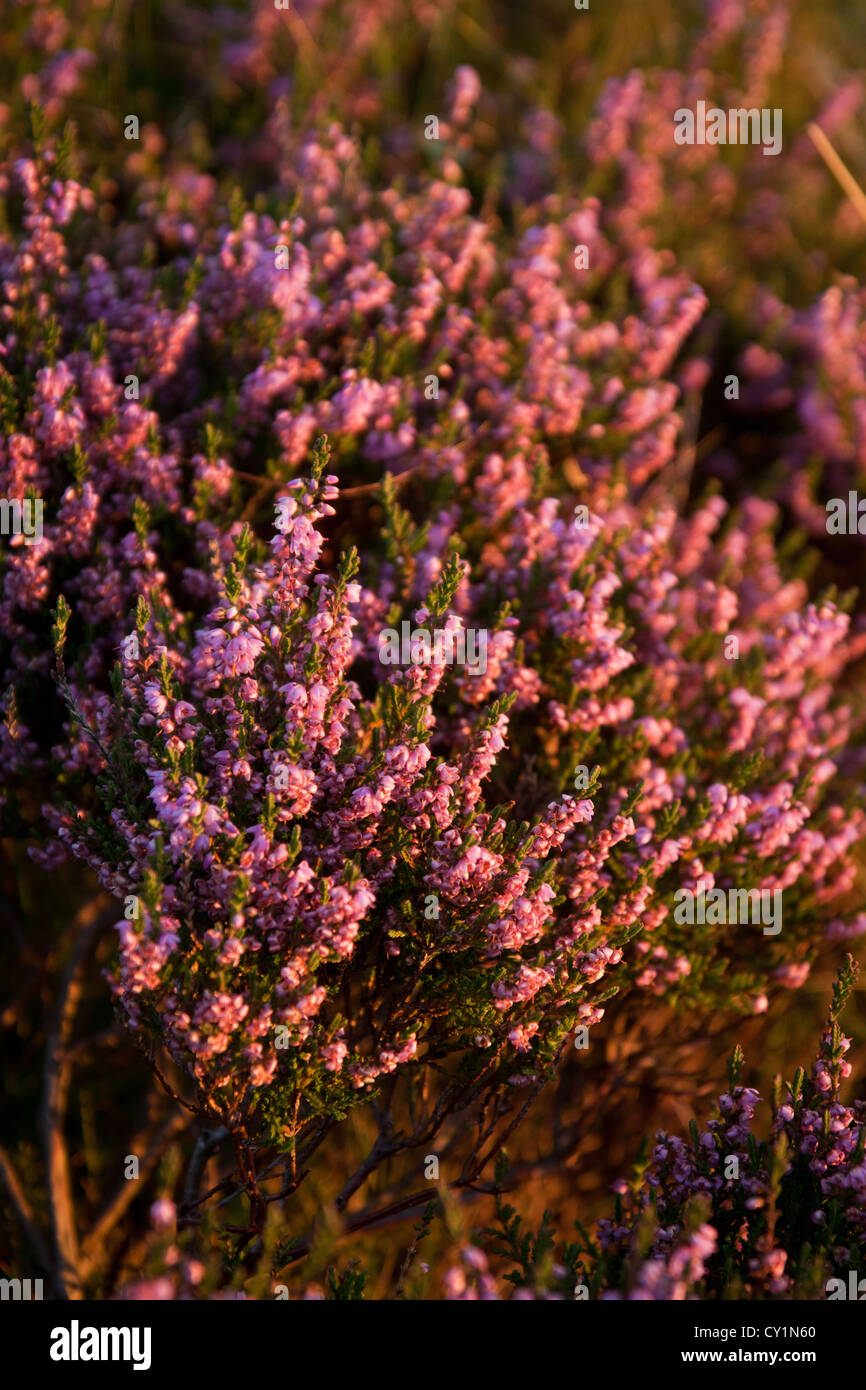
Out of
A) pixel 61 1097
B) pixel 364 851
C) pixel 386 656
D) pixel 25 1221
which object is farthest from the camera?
pixel 61 1097

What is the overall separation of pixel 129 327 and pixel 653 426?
3.35 metres

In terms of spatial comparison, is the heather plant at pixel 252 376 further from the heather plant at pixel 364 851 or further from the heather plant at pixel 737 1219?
the heather plant at pixel 737 1219

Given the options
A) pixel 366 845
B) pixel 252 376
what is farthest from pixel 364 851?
pixel 252 376

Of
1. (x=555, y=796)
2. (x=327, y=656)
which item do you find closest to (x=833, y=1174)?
(x=555, y=796)

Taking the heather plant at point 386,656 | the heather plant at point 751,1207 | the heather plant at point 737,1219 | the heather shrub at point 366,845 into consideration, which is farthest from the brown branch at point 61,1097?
the heather plant at point 751,1207

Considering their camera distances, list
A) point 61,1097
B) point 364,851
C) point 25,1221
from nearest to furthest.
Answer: point 364,851 < point 25,1221 < point 61,1097

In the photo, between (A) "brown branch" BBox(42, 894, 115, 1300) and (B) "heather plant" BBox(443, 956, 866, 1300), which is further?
(A) "brown branch" BBox(42, 894, 115, 1300)

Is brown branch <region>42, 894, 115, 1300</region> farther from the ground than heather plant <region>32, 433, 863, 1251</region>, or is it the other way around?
heather plant <region>32, 433, 863, 1251</region>

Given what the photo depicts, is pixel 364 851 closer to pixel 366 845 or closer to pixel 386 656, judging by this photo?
pixel 366 845

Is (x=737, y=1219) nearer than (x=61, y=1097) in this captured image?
Yes

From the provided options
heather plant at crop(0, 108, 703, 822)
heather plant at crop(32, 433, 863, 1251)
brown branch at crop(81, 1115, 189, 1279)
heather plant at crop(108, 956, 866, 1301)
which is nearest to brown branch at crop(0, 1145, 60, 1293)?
brown branch at crop(81, 1115, 189, 1279)

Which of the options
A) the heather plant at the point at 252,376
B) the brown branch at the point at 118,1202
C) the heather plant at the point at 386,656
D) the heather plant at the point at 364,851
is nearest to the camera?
the heather plant at the point at 364,851

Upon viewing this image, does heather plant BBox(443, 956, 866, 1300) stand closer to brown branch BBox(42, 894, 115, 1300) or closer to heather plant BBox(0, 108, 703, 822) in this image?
brown branch BBox(42, 894, 115, 1300)

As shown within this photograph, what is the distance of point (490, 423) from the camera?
223 inches
